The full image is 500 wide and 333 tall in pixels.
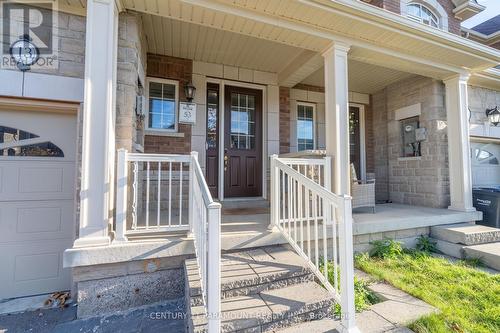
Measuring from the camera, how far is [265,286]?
1982 mm

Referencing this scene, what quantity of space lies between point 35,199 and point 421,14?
660cm

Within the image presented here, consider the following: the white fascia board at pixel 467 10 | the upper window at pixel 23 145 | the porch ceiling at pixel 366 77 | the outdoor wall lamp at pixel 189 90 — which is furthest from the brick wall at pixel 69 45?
the white fascia board at pixel 467 10

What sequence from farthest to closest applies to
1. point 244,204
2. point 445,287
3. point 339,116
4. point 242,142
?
point 242,142
point 244,204
point 339,116
point 445,287

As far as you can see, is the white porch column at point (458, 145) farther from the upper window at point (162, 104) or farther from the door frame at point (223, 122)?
the upper window at point (162, 104)

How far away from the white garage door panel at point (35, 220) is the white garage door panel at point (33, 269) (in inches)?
2.8

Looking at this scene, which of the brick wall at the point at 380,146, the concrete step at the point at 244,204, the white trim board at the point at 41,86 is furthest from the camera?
the brick wall at the point at 380,146

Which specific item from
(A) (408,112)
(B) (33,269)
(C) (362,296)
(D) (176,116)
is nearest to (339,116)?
(C) (362,296)

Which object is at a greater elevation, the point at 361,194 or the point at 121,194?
the point at 121,194

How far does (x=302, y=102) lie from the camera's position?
5168 millimetres

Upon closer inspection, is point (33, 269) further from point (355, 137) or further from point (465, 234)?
point (355, 137)

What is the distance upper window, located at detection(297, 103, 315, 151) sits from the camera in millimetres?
5133

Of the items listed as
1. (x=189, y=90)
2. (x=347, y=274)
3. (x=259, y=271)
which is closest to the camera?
(x=347, y=274)

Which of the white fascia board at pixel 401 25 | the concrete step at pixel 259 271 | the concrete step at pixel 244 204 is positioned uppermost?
the white fascia board at pixel 401 25

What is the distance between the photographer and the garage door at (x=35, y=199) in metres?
2.46
